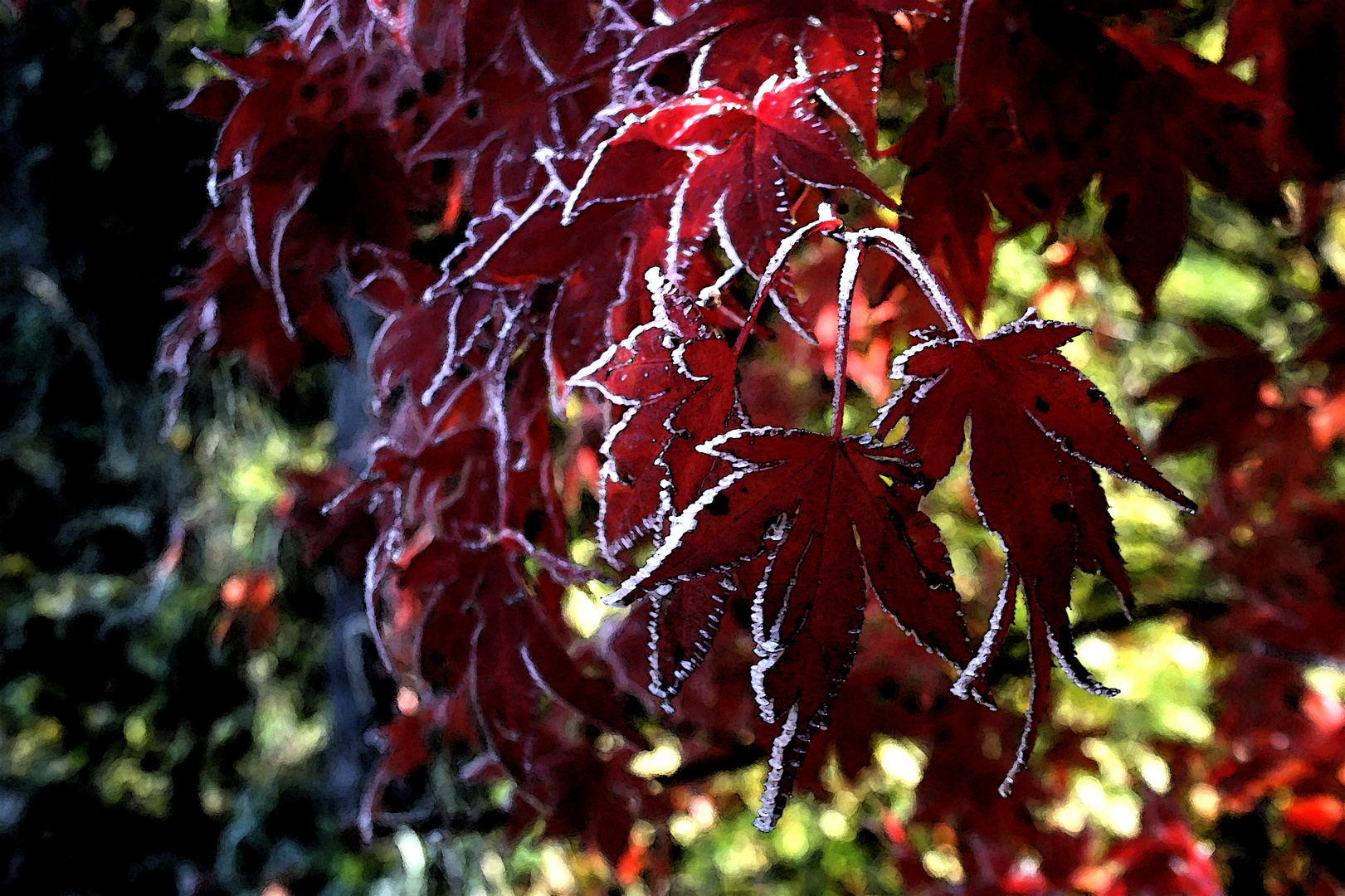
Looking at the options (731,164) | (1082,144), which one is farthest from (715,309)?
(1082,144)

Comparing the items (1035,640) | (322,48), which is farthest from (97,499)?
(1035,640)

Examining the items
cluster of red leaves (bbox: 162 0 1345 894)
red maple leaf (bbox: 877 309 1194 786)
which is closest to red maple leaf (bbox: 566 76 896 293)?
cluster of red leaves (bbox: 162 0 1345 894)

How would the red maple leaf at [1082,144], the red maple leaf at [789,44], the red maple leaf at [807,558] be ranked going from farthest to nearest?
1. the red maple leaf at [1082,144]
2. the red maple leaf at [789,44]
3. the red maple leaf at [807,558]

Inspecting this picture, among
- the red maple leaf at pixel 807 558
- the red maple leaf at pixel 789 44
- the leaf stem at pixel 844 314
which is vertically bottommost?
the red maple leaf at pixel 807 558

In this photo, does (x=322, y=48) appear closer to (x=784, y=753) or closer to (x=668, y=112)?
(x=668, y=112)

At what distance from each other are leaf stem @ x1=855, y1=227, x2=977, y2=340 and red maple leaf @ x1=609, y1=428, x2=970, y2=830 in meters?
0.08

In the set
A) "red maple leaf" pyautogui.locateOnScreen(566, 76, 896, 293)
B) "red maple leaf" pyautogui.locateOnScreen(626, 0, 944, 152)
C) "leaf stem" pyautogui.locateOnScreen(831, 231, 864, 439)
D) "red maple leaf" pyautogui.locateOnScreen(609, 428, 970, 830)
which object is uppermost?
"red maple leaf" pyautogui.locateOnScreen(626, 0, 944, 152)

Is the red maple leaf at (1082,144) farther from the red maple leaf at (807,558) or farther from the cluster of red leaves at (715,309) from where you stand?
the red maple leaf at (807,558)

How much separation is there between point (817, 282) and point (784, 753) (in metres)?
0.91

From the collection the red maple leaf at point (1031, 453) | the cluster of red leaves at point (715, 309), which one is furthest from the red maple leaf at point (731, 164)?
the red maple leaf at point (1031, 453)

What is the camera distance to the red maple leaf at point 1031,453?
1.53ft

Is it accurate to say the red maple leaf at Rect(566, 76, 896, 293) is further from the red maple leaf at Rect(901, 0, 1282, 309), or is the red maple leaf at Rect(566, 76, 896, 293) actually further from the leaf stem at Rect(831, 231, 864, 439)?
the red maple leaf at Rect(901, 0, 1282, 309)

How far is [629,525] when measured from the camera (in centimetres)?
53

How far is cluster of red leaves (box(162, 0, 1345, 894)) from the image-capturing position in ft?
1.55
